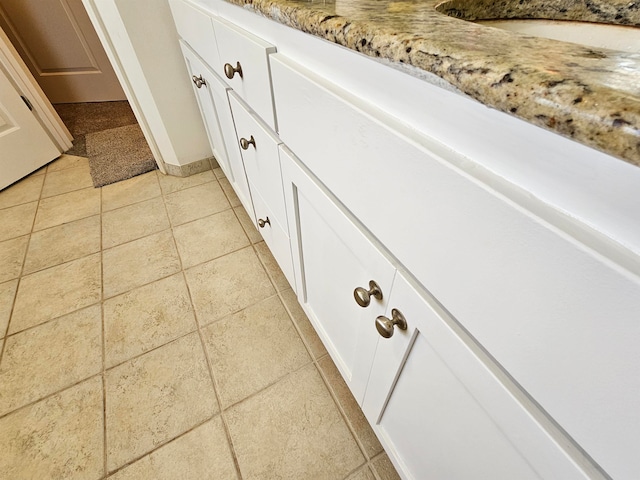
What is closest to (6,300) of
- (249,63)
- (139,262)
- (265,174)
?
(139,262)

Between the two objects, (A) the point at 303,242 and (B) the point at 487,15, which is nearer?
(B) the point at 487,15

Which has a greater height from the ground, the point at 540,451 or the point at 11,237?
the point at 540,451

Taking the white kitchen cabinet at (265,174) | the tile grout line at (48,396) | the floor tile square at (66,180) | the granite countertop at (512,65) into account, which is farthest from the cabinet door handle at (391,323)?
the floor tile square at (66,180)

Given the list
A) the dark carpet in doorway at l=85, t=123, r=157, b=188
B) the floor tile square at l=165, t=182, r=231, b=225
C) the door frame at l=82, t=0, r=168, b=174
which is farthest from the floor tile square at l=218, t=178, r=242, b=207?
the dark carpet in doorway at l=85, t=123, r=157, b=188

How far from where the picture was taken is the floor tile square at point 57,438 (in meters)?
0.75

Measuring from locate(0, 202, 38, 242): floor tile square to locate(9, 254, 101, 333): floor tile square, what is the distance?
348 millimetres

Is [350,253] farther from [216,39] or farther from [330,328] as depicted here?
[216,39]

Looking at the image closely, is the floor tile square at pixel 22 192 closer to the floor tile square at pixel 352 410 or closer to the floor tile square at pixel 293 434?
the floor tile square at pixel 293 434

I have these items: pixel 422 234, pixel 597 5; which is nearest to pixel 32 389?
pixel 422 234

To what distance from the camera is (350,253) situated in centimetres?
51

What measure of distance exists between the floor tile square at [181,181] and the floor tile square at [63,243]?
1.13ft

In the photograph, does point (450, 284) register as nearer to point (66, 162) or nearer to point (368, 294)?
point (368, 294)

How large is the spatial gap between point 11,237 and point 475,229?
1.89 metres

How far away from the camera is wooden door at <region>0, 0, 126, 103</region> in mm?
2004
